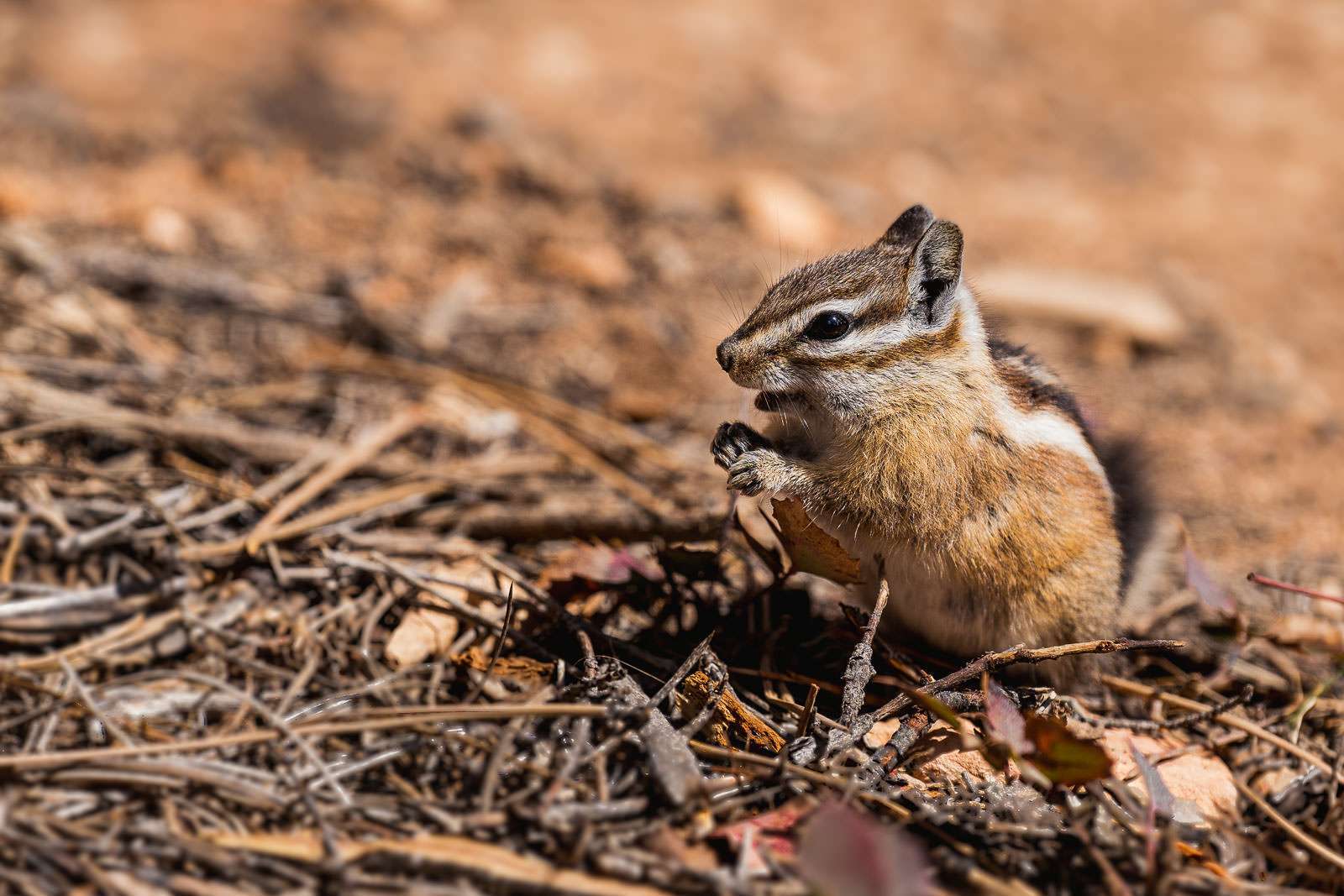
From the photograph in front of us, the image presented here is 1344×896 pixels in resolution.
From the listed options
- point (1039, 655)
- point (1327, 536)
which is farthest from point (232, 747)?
point (1327, 536)

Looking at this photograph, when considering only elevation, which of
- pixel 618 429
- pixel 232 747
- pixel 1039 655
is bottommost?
pixel 232 747

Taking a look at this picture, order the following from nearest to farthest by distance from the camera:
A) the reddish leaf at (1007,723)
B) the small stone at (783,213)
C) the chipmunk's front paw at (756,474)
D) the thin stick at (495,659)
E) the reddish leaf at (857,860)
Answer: the reddish leaf at (857,860), the reddish leaf at (1007,723), the thin stick at (495,659), the chipmunk's front paw at (756,474), the small stone at (783,213)

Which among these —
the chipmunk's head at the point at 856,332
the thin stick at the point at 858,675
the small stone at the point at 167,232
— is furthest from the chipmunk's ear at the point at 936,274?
the small stone at the point at 167,232

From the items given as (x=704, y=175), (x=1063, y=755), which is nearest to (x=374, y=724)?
(x=1063, y=755)

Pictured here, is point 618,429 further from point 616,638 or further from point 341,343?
point 616,638

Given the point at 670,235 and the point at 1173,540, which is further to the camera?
the point at 670,235

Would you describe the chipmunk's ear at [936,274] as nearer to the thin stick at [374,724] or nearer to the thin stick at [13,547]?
the thin stick at [374,724]

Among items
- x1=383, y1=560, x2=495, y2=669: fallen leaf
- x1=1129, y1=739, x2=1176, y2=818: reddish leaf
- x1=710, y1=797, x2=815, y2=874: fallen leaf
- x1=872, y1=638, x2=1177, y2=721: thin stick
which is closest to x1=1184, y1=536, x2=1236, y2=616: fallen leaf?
x1=872, y1=638, x2=1177, y2=721: thin stick

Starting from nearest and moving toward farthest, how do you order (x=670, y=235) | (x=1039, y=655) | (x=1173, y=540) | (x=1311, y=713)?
(x=1039, y=655), (x=1311, y=713), (x=1173, y=540), (x=670, y=235)
